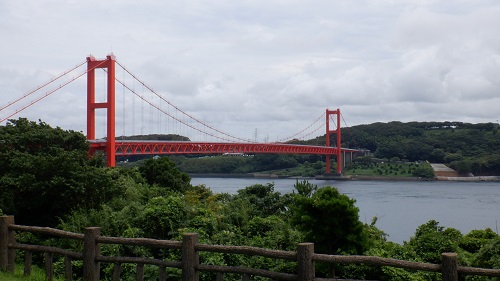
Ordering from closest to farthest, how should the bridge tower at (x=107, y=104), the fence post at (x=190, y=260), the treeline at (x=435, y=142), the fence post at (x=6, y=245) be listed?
the fence post at (x=190, y=260)
the fence post at (x=6, y=245)
the bridge tower at (x=107, y=104)
the treeline at (x=435, y=142)

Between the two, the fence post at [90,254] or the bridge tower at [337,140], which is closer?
the fence post at [90,254]

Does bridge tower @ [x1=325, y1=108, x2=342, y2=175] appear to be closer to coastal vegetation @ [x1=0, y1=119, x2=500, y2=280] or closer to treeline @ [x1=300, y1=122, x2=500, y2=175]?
treeline @ [x1=300, y1=122, x2=500, y2=175]

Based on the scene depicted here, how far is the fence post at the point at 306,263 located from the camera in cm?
587

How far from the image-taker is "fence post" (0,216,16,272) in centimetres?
755

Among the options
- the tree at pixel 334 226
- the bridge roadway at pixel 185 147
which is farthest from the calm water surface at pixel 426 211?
the tree at pixel 334 226

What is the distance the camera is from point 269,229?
516 inches

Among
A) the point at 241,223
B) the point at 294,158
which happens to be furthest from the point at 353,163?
the point at 241,223

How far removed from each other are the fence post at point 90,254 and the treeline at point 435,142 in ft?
231

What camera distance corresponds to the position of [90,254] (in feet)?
22.5

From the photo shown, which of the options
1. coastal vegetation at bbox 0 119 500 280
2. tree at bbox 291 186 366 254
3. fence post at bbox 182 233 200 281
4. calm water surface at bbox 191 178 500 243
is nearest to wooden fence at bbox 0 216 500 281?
fence post at bbox 182 233 200 281

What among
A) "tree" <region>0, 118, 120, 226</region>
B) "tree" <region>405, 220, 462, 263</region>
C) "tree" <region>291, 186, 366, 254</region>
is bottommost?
"tree" <region>405, 220, 462, 263</region>

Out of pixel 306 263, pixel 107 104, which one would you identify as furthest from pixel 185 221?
pixel 107 104

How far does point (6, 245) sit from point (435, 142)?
80.6 meters

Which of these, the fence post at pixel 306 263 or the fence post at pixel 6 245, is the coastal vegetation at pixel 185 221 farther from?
the fence post at pixel 306 263
